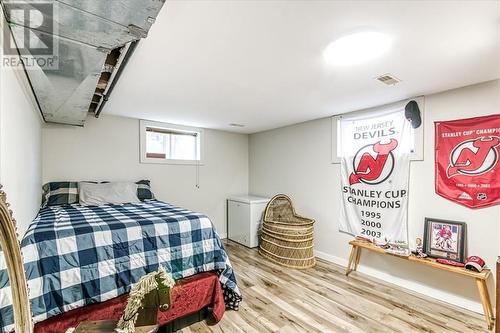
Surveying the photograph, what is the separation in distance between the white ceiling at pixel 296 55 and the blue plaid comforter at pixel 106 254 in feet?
4.15

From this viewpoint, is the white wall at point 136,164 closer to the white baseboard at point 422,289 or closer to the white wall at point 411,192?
the white wall at point 411,192

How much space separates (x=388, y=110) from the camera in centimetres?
285

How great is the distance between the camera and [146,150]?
380cm

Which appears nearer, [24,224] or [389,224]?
[24,224]

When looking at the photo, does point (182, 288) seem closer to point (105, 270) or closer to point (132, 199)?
point (105, 270)

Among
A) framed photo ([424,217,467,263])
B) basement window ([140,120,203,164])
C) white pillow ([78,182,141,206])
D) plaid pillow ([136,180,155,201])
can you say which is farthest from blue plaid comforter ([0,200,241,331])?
framed photo ([424,217,467,263])

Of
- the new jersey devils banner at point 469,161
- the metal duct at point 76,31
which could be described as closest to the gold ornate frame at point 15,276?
the metal duct at point 76,31

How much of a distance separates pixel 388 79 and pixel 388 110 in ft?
2.86

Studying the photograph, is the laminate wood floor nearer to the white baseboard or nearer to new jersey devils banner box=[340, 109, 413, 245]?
the white baseboard

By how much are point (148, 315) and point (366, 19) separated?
190 cm

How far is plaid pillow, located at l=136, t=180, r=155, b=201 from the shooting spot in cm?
340

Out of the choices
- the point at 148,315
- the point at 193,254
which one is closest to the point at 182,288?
the point at 193,254

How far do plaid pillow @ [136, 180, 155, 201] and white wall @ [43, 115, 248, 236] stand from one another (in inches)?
7.6

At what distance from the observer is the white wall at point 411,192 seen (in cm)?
222
